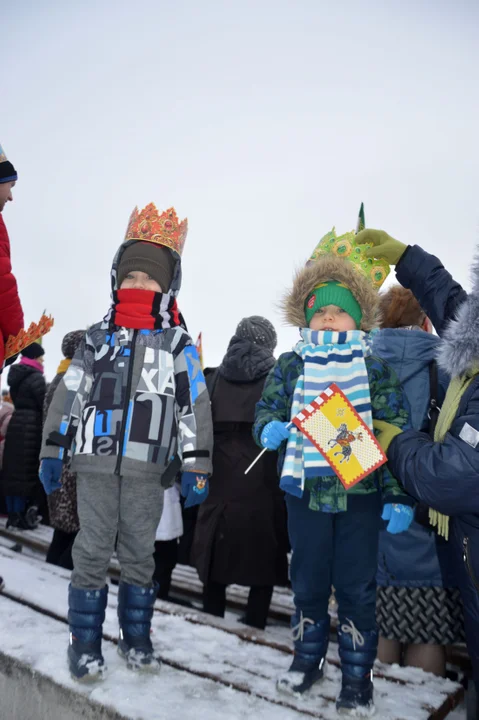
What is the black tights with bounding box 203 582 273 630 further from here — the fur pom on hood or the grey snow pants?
the fur pom on hood

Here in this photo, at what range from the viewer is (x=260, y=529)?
343 cm

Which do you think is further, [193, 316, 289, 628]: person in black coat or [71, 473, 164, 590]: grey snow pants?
[193, 316, 289, 628]: person in black coat

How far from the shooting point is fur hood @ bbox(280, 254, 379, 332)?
247cm

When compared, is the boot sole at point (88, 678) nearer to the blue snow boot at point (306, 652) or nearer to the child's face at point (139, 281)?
the blue snow boot at point (306, 652)

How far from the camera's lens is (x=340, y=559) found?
86.9 inches

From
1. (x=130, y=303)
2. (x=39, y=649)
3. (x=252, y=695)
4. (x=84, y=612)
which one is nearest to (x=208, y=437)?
(x=130, y=303)

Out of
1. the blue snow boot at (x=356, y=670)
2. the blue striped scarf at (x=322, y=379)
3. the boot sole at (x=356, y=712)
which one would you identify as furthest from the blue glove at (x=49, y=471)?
the boot sole at (x=356, y=712)

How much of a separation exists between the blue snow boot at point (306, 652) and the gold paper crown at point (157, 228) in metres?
1.90

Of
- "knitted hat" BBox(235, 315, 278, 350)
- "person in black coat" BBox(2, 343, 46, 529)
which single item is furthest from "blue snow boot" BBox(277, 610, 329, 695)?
"person in black coat" BBox(2, 343, 46, 529)

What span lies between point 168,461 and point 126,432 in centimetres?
24

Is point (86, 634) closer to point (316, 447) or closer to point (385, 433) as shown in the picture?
point (316, 447)

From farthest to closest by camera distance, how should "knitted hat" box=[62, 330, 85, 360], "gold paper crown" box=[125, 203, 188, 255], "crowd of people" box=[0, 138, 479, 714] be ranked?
1. "knitted hat" box=[62, 330, 85, 360]
2. "gold paper crown" box=[125, 203, 188, 255]
3. "crowd of people" box=[0, 138, 479, 714]

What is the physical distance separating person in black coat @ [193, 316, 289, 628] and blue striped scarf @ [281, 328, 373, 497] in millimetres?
1151

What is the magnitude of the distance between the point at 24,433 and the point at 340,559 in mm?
4629
